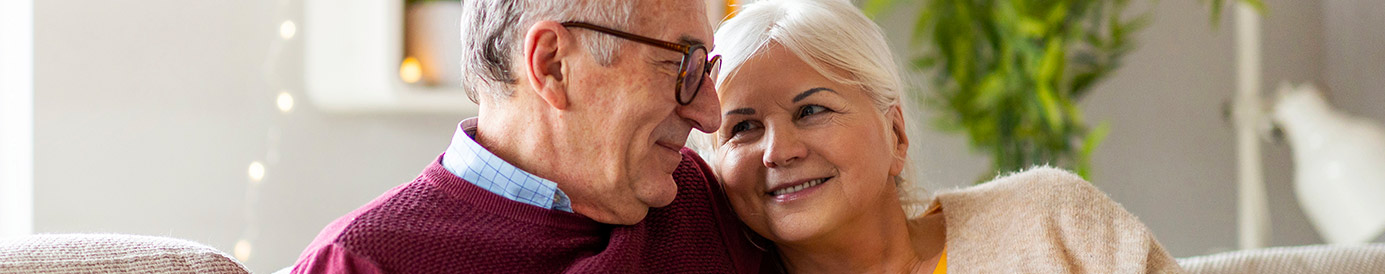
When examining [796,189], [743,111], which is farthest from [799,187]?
[743,111]

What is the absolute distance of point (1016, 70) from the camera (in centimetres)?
252

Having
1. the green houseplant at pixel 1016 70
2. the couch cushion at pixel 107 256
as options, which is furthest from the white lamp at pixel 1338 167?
the couch cushion at pixel 107 256

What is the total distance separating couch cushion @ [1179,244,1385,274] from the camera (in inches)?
61.8

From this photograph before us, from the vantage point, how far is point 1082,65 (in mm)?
2803

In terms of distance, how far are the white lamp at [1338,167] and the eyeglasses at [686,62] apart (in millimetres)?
1785

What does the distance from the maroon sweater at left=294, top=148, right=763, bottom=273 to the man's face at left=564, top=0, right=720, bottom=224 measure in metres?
0.04

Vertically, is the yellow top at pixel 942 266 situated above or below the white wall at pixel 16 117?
above

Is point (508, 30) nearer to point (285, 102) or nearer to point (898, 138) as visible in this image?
point (898, 138)

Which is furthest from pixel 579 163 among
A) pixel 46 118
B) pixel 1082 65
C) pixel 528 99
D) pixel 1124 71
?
pixel 1124 71

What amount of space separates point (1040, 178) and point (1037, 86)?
3.89 ft

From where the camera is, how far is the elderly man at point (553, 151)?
1.06 m

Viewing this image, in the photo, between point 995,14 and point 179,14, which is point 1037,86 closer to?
point 995,14

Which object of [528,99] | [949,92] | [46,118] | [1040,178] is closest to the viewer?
[528,99]

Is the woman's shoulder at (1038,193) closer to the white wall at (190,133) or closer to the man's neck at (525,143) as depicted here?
the man's neck at (525,143)
